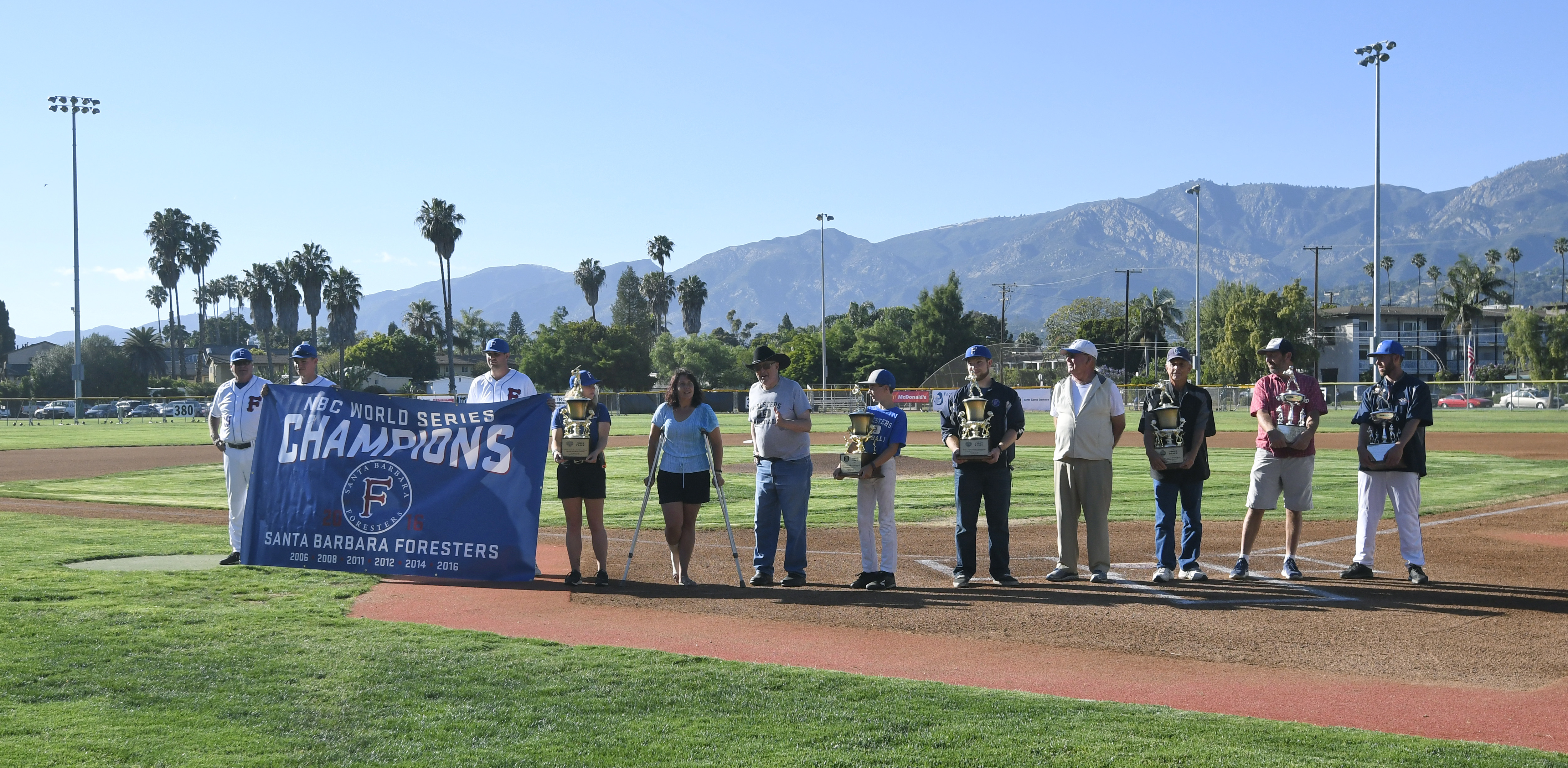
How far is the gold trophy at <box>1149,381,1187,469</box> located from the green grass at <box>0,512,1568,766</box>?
12.5 feet

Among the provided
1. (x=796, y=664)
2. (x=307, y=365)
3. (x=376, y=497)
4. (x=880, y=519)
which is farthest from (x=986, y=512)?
(x=307, y=365)

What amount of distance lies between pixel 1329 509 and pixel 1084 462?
738 cm

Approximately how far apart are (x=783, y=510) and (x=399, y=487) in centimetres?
335

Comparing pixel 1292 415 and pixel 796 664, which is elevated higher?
pixel 1292 415

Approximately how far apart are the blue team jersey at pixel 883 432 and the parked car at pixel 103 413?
7720 centimetres

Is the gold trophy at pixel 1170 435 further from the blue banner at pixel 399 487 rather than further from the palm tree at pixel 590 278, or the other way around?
the palm tree at pixel 590 278

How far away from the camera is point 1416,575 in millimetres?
8758

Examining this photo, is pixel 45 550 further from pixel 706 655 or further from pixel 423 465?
pixel 706 655

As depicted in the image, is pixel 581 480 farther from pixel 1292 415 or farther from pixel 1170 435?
pixel 1292 415

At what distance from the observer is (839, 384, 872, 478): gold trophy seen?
8.62m

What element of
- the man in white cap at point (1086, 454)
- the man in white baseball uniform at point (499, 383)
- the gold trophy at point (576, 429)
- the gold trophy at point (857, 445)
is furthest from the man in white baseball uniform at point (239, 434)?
the man in white cap at point (1086, 454)

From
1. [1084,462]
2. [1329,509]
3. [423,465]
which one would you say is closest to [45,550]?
[423,465]

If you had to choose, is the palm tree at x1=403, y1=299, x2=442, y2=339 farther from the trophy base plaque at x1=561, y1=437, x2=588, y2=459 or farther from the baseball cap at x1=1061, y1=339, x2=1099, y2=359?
the baseball cap at x1=1061, y1=339, x2=1099, y2=359

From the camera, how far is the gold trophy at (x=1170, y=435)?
28.7 ft
